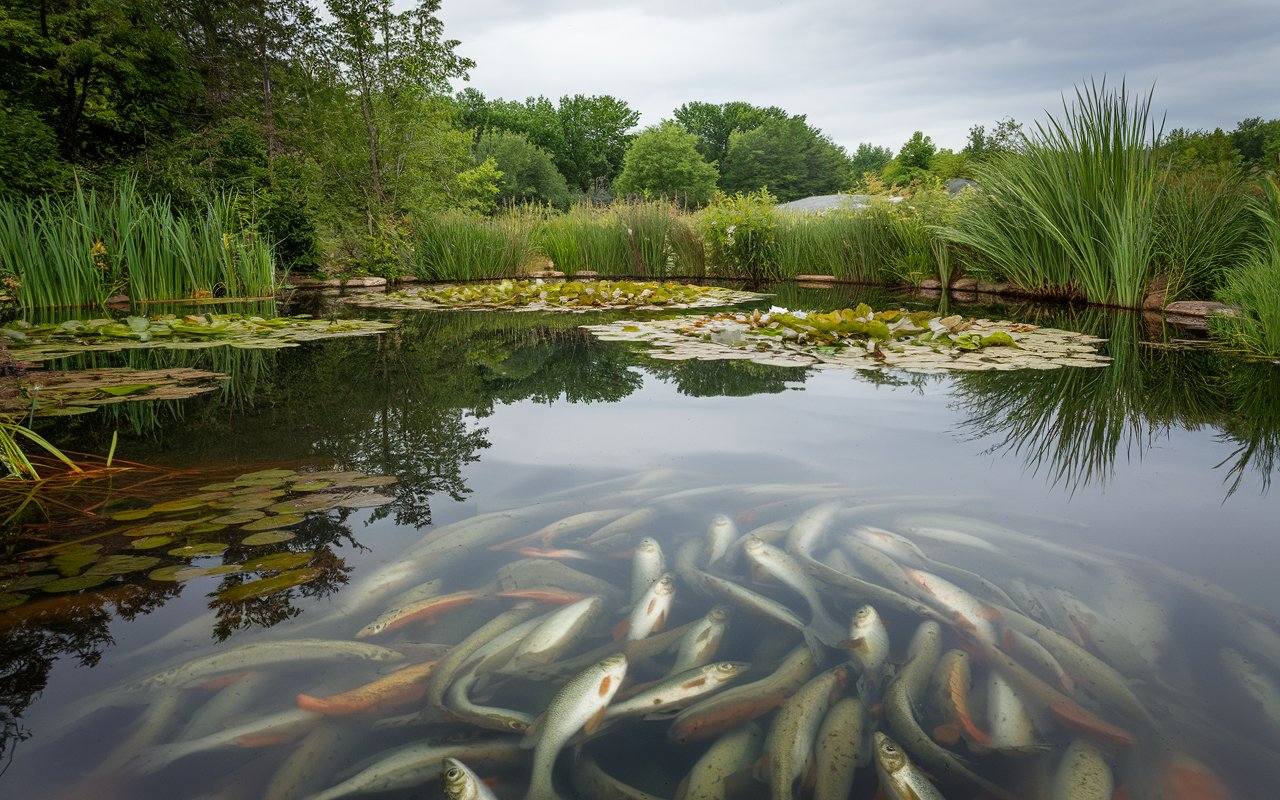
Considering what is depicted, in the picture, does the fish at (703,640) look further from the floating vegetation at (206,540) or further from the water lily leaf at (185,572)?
the water lily leaf at (185,572)

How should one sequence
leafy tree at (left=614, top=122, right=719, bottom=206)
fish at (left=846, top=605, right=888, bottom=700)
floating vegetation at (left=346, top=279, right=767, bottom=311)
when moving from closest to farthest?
1. fish at (left=846, top=605, right=888, bottom=700)
2. floating vegetation at (left=346, top=279, right=767, bottom=311)
3. leafy tree at (left=614, top=122, right=719, bottom=206)

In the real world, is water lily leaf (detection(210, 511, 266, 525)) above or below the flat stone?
below

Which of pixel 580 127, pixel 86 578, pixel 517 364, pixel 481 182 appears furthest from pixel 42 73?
pixel 580 127

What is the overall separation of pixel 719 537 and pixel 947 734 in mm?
632

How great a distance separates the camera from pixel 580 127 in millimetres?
49844

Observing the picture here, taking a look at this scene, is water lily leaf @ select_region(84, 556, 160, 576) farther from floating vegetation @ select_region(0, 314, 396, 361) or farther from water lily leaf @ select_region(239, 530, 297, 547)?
floating vegetation @ select_region(0, 314, 396, 361)

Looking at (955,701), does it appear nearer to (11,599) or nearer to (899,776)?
(899,776)

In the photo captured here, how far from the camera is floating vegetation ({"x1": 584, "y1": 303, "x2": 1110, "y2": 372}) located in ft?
12.1

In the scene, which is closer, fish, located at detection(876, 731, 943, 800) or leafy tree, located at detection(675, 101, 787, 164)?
fish, located at detection(876, 731, 943, 800)

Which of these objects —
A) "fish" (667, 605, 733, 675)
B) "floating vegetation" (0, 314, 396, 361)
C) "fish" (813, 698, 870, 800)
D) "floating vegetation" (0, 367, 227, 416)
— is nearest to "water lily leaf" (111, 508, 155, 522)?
"floating vegetation" (0, 367, 227, 416)

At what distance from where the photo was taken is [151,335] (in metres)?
4.34

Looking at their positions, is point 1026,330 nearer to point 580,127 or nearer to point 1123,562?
point 1123,562

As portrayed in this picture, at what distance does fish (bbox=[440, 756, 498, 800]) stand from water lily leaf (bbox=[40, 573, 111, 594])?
0.92 m

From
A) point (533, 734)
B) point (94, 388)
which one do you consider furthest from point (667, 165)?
point (533, 734)
